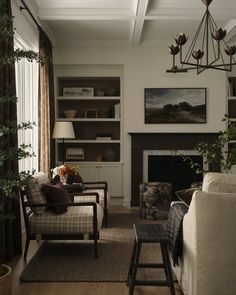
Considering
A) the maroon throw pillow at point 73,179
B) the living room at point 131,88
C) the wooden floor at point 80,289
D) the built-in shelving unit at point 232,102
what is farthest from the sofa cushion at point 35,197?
the built-in shelving unit at point 232,102

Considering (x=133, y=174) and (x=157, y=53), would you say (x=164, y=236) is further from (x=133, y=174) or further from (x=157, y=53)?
(x=157, y=53)

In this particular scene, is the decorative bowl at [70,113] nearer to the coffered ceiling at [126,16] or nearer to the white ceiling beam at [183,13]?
the coffered ceiling at [126,16]

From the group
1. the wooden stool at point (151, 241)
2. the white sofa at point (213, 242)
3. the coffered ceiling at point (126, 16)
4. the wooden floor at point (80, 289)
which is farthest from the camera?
the coffered ceiling at point (126, 16)

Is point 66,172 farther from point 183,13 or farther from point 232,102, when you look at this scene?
point 232,102

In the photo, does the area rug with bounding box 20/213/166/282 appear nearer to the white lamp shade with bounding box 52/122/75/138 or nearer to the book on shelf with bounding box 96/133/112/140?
the white lamp shade with bounding box 52/122/75/138

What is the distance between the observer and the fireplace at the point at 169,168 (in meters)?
7.05

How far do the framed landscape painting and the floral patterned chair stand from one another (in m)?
1.42

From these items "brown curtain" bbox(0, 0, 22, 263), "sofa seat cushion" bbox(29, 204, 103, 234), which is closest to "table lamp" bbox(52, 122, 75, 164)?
"brown curtain" bbox(0, 0, 22, 263)

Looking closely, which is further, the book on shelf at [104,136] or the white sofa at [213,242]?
the book on shelf at [104,136]

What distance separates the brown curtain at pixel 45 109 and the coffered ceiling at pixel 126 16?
12.9 inches

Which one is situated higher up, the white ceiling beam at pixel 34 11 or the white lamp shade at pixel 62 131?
the white ceiling beam at pixel 34 11

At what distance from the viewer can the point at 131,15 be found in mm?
5355

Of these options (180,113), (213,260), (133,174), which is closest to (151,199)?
(133,174)

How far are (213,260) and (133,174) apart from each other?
4.51 m
